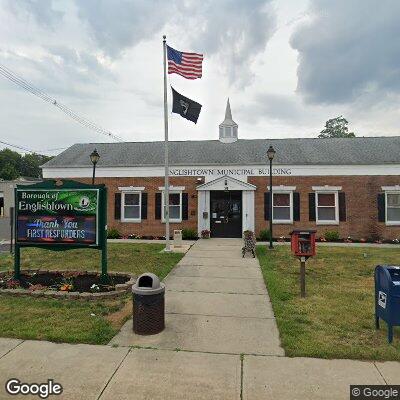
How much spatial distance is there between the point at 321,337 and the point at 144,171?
633 inches

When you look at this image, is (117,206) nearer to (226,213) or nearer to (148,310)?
(226,213)

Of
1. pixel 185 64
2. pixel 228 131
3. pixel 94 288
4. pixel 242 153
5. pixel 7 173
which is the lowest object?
pixel 94 288

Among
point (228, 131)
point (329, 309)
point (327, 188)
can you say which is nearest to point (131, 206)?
point (228, 131)

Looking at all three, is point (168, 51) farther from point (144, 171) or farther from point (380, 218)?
point (380, 218)

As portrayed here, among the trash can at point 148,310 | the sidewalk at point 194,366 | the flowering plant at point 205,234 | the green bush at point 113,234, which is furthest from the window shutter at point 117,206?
the trash can at point 148,310

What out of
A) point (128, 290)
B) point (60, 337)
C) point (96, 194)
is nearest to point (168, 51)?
point (96, 194)

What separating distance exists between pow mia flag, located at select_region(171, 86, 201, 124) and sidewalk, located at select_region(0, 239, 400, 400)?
33.8 feet

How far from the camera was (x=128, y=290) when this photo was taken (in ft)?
27.3

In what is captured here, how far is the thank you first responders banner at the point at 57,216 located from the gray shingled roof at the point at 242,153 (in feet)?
36.1

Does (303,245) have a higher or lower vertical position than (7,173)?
lower

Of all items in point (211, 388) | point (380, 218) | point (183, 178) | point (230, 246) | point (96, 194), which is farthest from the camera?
point (183, 178)

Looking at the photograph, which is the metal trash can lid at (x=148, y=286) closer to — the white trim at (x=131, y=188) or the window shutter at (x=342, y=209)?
the white trim at (x=131, y=188)

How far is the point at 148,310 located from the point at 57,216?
4.80 meters

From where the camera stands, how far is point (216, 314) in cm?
688
